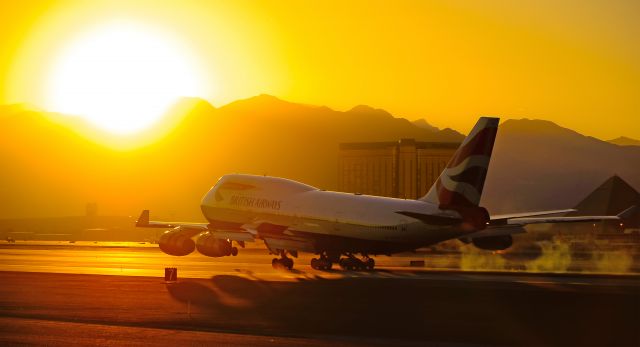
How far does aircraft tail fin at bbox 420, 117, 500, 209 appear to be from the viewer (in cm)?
5275

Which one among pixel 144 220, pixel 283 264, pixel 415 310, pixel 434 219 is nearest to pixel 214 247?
pixel 283 264

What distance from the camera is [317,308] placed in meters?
35.1

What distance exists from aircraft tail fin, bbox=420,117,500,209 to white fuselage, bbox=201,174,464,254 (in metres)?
1.18

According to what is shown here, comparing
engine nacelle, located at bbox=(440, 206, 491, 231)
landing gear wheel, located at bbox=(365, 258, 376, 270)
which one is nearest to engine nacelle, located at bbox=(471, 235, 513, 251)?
engine nacelle, located at bbox=(440, 206, 491, 231)

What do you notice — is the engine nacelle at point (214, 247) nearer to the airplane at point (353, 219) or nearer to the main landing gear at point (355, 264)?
the airplane at point (353, 219)

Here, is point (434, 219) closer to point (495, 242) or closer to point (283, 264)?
point (495, 242)

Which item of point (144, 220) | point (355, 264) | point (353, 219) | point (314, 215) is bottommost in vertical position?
point (355, 264)

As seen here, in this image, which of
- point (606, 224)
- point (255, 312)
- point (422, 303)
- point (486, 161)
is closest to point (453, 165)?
point (486, 161)

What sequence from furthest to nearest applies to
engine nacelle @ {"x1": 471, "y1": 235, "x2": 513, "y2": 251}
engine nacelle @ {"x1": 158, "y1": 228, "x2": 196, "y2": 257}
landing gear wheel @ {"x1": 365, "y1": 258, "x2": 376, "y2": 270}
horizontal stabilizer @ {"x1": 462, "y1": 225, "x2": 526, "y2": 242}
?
engine nacelle @ {"x1": 158, "y1": 228, "x2": 196, "y2": 257} < landing gear wheel @ {"x1": 365, "y1": 258, "x2": 376, "y2": 270} < engine nacelle @ {"x1": 471, "y1": 235, "x2": 513, "y2": 251} < horizontal stabilizer @ {"x1": 462, "y1": 225, "x2": 526, "y2": 242}

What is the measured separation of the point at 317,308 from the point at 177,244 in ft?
100

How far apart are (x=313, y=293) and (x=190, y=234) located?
25752 mm

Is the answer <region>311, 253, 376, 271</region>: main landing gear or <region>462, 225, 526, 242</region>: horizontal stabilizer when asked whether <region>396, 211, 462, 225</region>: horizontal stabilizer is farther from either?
<region>311, 253, 376, 271</region>: main landing gear

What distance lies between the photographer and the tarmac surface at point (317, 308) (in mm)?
27406

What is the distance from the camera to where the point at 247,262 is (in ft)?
216
